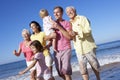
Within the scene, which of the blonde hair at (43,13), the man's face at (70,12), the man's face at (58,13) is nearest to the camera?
→ the man's face at (58,13)

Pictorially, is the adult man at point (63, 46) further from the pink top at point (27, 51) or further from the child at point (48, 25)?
the pink top at point (27, 51)

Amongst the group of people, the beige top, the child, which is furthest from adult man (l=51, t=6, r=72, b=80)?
the beige top

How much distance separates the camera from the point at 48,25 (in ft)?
24.1

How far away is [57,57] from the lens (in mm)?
7227

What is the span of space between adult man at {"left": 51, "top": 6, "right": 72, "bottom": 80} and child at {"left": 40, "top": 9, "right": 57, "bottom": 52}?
11 centimetres

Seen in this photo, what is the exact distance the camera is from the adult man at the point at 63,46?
23.3 ft

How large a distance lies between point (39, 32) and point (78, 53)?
1.06m

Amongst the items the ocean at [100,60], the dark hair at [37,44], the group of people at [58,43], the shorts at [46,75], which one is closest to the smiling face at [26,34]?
the group of people at [58,43]

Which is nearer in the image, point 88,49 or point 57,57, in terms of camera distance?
point 57,57

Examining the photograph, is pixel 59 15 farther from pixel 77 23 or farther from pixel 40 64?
pixel 40 64

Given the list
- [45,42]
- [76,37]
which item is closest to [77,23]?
[76,37]

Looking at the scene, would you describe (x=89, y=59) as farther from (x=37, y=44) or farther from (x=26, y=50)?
(x=26, y=50)

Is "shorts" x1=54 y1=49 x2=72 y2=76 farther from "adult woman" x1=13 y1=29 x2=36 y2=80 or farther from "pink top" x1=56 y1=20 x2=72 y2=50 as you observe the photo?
"adult woman" x1=13 y1=29 x2=36 y2=80

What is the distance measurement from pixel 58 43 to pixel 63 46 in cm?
14
